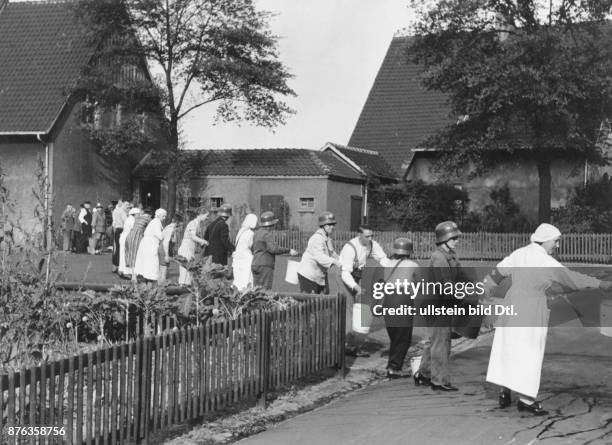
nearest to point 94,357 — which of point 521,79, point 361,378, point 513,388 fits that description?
point 513,388

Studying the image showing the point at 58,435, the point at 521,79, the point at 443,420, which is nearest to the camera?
the point at 58,435

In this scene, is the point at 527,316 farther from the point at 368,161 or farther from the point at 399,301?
the point at 368,161

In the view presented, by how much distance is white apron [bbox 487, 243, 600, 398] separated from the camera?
915 cm

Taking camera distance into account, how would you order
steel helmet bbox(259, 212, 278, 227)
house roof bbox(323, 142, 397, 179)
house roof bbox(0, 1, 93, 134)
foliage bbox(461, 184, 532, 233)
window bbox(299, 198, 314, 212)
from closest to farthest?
steel helmet bbox(259, 212, 278, 227) → house roof bbox(0, 1, 93, 134) → foliage bbox(461, 184, 532, 233) → window bbox(299, 198, 314, 212) → house roof bbox(323, 142, 397, 179)

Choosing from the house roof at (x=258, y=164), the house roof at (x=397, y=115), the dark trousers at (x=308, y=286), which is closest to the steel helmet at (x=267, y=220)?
the dark trousers at (x=308, y=286)

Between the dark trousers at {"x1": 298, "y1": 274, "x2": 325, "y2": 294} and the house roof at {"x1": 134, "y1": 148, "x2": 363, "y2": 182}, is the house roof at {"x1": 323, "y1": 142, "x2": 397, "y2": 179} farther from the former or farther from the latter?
the dark trousers at {"x1": 298, "y1": 274, "x2": 325, "y2": 294}

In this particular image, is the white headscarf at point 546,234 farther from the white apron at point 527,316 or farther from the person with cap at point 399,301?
the person with cap at point 399,301

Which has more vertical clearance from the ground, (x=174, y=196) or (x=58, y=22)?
(x=58, y=22)

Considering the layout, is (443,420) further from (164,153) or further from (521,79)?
(164,153)

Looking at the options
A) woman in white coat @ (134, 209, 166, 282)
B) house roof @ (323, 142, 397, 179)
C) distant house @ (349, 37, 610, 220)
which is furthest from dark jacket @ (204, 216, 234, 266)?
house roof @ (323, 142, 397, 179)

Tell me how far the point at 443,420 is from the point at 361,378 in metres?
2.58

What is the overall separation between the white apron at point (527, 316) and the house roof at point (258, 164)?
30622 mm

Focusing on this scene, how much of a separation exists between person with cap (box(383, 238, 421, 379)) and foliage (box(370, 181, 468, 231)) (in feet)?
88.5

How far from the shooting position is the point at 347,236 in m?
36.0
